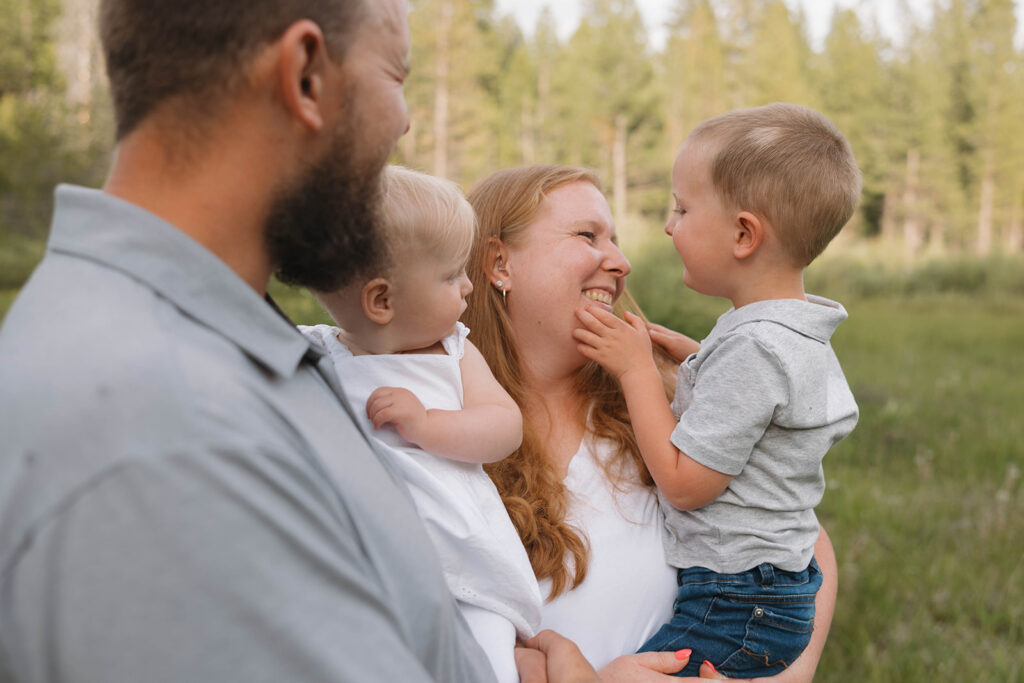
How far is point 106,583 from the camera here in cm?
99

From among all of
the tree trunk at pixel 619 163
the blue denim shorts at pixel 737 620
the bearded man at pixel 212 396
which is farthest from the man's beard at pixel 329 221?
the tree trunk at pixel 619 163

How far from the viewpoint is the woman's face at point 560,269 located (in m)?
2.48

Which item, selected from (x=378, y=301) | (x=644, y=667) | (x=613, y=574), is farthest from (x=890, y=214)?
(x=378, y=301)

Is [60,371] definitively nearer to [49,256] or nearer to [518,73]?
[49,256]

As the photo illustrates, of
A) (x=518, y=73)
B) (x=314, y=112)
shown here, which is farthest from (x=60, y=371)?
(x=518, y=73)

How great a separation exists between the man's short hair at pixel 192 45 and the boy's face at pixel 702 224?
4.27 feet

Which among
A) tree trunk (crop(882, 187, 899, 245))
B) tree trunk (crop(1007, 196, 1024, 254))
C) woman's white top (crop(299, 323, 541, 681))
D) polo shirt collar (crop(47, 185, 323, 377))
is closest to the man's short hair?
polo shirt collar (crop(47, 185, 323, 377))

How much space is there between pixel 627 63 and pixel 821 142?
3603 centimetres

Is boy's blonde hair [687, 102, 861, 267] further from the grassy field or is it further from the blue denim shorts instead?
the grassy field

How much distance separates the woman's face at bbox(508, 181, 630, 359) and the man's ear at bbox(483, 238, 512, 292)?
0.02m

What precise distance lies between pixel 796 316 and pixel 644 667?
90 cm

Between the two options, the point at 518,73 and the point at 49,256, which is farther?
the point at 518,73

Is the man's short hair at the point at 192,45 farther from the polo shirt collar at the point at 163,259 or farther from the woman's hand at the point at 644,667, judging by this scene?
the woman's hand at the point at 644,667

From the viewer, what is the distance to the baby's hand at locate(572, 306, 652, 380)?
2.35m
